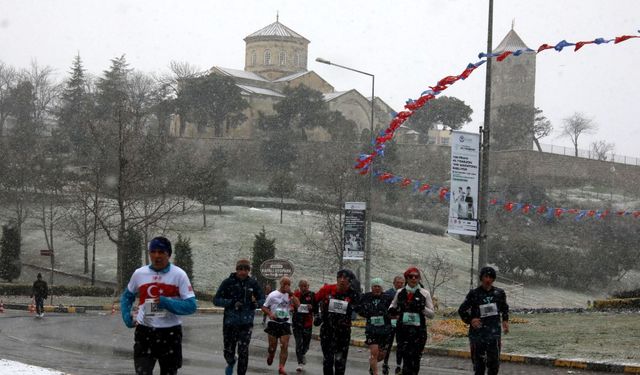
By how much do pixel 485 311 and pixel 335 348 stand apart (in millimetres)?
1957

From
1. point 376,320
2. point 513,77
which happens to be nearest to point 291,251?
point 376,320

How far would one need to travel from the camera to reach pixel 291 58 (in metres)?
117

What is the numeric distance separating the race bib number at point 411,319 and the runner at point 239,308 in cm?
196

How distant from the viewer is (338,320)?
1213cm

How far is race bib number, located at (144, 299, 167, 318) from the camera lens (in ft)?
28.2

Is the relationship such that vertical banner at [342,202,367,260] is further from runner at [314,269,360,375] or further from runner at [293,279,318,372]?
runner at [314,269,360,375]

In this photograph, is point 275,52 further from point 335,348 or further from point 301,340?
point 335,348

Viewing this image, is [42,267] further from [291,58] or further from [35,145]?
[291,58]

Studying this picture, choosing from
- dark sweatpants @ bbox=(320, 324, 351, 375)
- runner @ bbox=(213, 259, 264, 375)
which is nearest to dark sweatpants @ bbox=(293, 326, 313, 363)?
runner @ bbox=(213, 259, 264, 375)

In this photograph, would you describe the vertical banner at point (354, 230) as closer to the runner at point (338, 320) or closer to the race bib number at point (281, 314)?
the race bib number at point (281, 314)

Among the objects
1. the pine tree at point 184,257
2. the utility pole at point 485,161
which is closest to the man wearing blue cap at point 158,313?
the utility pole at point 485,161

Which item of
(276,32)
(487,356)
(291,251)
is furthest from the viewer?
(276,32)

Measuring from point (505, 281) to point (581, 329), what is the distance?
4436 centimetres

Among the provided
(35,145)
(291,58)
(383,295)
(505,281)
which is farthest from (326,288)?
(291,58)
